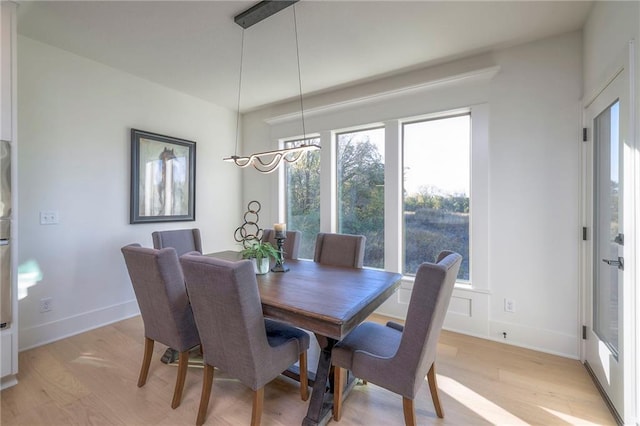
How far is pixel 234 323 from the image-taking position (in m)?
1.39

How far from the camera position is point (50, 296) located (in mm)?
2680

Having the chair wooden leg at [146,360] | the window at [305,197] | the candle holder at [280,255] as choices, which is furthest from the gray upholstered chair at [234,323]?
the window at [305,197]

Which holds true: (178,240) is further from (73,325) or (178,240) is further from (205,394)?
(205,394)

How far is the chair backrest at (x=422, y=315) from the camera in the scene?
1.29m

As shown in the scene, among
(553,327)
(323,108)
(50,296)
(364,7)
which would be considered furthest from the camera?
(323,108)

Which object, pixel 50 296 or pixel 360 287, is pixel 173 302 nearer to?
pixel 360 287

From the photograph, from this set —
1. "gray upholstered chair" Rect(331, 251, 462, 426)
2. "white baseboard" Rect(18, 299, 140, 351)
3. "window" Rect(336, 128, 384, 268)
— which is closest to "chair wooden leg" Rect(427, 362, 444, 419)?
"gray upholstered chair" Rect(331, 251, 462, 426)

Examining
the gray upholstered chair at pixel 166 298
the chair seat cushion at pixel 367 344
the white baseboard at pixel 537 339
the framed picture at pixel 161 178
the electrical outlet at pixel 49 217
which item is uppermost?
the framed picture at pixel 161 178

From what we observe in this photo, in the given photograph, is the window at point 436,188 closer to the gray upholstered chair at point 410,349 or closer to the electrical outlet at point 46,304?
the gray upholstered chair at point 410,349

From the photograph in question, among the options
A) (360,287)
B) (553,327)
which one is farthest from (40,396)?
(553,327)

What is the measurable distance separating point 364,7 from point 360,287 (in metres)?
2.01

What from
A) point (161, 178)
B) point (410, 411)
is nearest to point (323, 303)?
point (410, 411)

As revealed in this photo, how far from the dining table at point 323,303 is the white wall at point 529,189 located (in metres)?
1.31

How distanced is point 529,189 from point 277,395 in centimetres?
266
